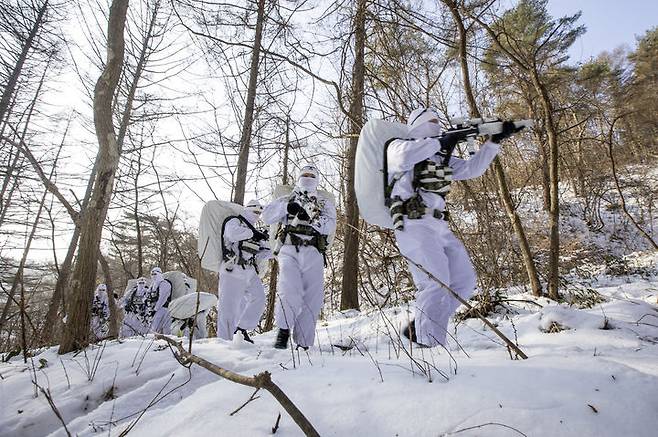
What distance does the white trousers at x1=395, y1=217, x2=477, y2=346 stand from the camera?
Answer: 10.4ft

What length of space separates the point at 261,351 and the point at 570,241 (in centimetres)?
1645

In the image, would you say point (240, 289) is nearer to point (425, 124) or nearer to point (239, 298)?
point (239, 298)

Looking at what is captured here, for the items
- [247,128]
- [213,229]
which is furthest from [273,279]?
[247,128]

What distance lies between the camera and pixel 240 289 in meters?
6.06

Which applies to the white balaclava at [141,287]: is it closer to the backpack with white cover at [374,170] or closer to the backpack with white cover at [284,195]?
the backpack with white cover at [284,195]

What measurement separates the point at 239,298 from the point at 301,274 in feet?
6.80

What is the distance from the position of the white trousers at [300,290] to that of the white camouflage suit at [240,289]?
167 centimetres

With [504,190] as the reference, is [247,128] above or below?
above

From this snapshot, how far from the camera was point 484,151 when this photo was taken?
3602 mm

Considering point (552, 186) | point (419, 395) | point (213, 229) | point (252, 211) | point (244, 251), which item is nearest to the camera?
point (419, 395)

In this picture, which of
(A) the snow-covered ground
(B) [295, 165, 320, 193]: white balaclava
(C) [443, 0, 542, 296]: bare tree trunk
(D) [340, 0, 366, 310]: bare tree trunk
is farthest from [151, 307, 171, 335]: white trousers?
(C) [443, 0, 542, 296]: bare tree trunk

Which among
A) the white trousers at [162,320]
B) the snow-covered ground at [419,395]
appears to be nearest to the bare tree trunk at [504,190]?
the snow-covered ground at [419,395]

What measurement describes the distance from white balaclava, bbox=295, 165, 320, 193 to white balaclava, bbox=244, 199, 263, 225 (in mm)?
1667

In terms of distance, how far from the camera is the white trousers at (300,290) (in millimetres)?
4215
